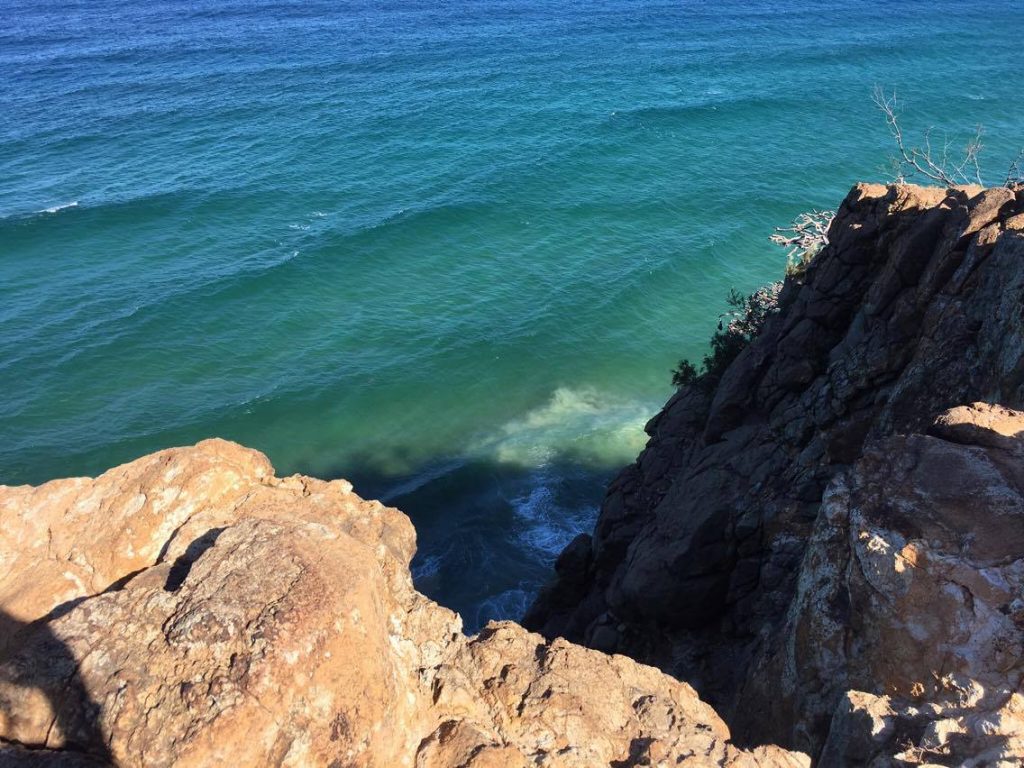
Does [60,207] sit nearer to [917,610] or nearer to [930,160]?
[930,160]

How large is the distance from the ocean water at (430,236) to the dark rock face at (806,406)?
14.0 meters

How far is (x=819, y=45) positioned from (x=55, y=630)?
111 metres

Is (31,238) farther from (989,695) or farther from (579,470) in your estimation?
(989,695)

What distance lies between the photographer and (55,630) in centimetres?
879

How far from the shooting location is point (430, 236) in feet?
190

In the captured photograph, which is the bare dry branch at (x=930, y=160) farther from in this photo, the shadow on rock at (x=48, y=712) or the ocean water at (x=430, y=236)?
the shadow on rock at (x=48, y=712)

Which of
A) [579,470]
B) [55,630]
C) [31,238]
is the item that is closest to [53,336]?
[31,238]

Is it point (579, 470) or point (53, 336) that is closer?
point (579, 470)

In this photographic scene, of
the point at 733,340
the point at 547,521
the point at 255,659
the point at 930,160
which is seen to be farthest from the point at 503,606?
the point at 255,659

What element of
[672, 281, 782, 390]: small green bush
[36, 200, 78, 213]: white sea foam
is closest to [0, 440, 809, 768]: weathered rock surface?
[672, 281, 782, 390]: small green bush

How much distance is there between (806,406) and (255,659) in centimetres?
1458

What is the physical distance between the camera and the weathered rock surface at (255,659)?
8.04 m

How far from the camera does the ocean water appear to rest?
40.8 m

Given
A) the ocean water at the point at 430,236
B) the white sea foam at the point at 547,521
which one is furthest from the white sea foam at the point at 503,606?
the white sea foam at the point at 547,521
